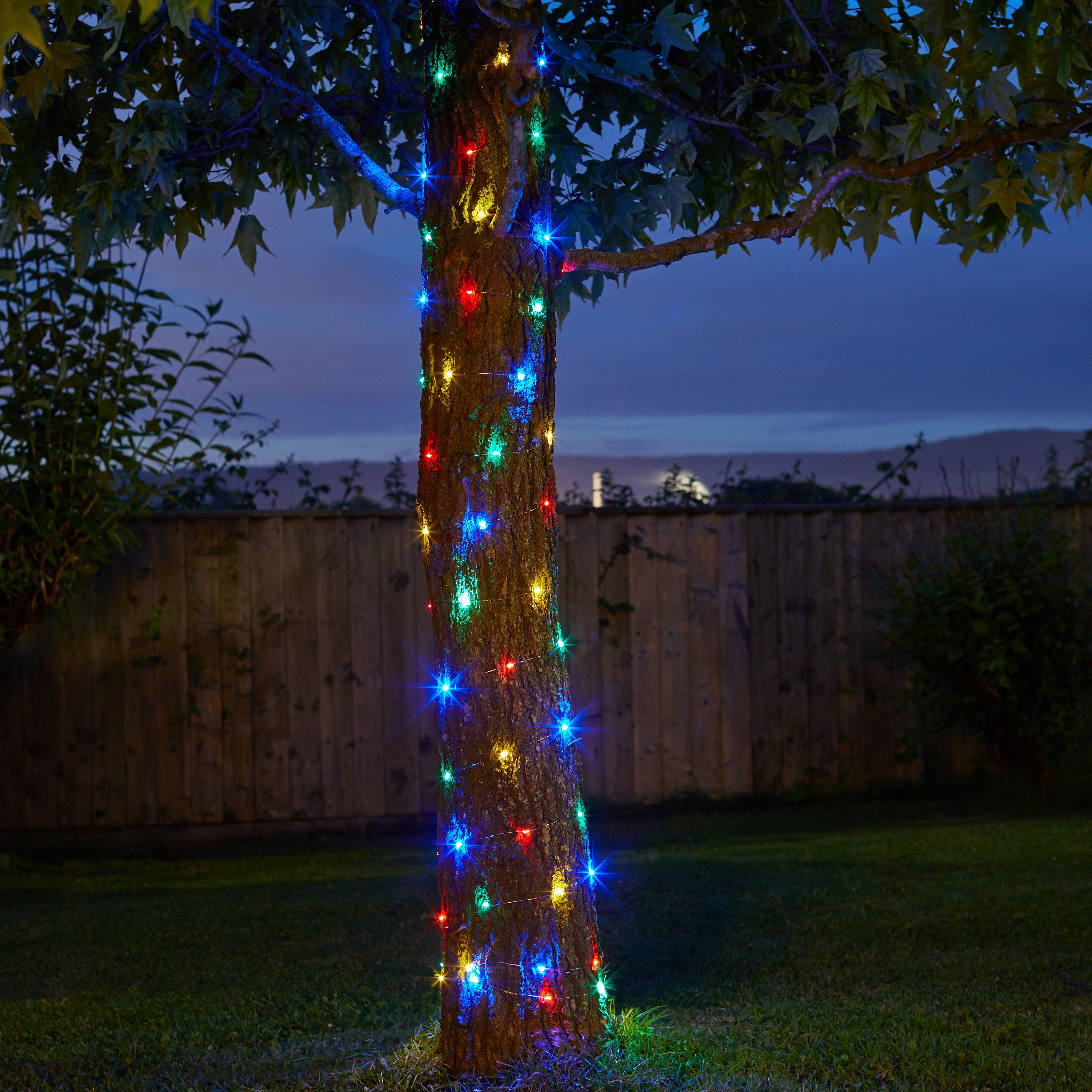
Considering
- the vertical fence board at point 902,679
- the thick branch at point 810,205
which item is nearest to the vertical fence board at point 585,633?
the vertical fence board at point 902,679

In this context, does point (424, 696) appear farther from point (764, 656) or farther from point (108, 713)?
point (764, 656)

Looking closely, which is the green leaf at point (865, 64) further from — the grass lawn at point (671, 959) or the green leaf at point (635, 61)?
the grass lawn at point (671, 959)

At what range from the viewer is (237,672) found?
6891 mm

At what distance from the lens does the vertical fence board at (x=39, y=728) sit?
6.67m

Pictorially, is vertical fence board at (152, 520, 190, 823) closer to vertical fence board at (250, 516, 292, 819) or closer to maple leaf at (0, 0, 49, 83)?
vertical fence board at (250, 516, 292, 819)

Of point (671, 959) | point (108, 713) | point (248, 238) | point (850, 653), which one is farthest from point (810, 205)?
point (108, 713)

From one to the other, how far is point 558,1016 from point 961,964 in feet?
5.99

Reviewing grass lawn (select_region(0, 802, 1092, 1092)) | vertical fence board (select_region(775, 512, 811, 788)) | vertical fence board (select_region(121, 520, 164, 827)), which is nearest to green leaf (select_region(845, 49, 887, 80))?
grass lawn (select_region(0, 802, 1092, 1092))

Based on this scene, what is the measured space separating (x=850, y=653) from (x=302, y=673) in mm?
3523

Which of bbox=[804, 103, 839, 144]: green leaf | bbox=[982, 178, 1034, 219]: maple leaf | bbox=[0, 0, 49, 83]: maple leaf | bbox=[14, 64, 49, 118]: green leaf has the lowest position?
bbox=[0, 0, 49, 83]: maple leaf

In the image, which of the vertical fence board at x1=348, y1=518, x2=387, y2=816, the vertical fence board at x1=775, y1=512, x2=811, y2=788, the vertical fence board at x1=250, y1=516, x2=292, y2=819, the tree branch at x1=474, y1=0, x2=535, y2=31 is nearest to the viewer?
the tree branch at x1=474, y1=0, x2=535, y2=31

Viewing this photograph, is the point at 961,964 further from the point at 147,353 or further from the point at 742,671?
the point at 147,353

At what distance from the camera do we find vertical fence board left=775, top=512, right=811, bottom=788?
7402 mm

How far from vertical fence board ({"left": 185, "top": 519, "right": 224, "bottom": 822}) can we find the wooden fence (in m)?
0.01
